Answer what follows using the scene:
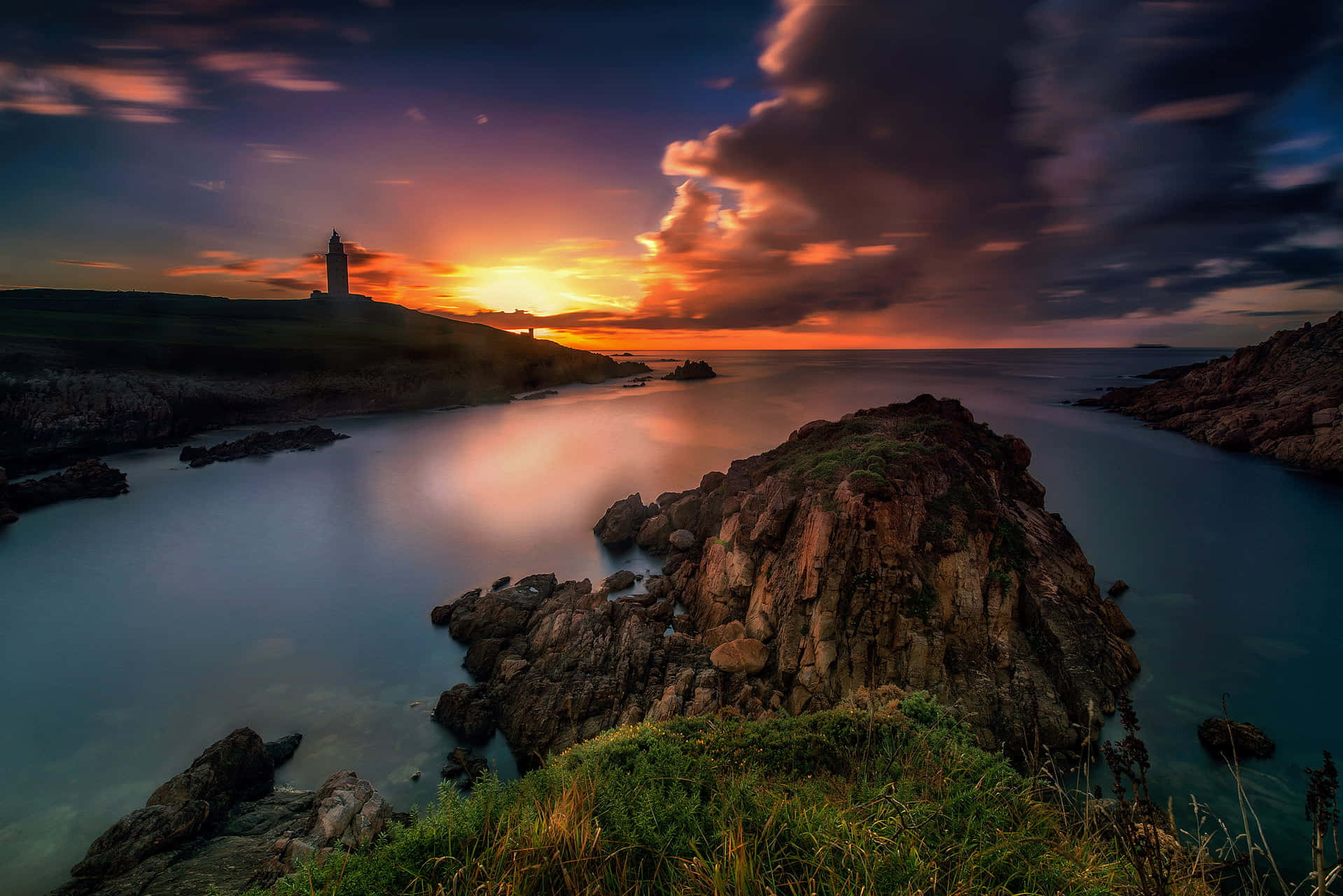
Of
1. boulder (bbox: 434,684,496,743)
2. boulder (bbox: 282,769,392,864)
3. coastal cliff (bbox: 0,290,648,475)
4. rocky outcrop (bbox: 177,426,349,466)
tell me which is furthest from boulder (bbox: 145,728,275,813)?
coastal cliff (bbox: 0,290,648,475)

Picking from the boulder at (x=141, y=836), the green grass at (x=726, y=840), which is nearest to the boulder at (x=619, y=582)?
the boulder at (x=141, y=836)

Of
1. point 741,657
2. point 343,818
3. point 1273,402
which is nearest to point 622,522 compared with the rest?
point 741,657

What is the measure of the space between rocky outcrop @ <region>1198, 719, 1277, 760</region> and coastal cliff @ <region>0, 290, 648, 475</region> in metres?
56.5

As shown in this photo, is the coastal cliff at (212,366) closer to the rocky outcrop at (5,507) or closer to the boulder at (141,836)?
the rocky outcrop at (5,507)

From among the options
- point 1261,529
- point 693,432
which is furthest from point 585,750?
point 693,432

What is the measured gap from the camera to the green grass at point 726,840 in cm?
347

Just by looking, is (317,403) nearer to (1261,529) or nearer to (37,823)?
(37,823)

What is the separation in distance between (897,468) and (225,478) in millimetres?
39904

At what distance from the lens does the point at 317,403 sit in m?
59.7

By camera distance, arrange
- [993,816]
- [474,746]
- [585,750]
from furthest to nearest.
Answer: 1. [474,746]
2. [585,750]
3. [993,816]

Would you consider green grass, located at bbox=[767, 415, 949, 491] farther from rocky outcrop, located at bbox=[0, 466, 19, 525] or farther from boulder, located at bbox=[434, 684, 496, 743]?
rocky outcrop, located at bbox=[0, 466, 19, 525]

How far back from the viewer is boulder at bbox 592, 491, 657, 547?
22500mm

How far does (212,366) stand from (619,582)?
62099 mm

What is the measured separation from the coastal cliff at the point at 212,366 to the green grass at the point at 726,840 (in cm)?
4898
